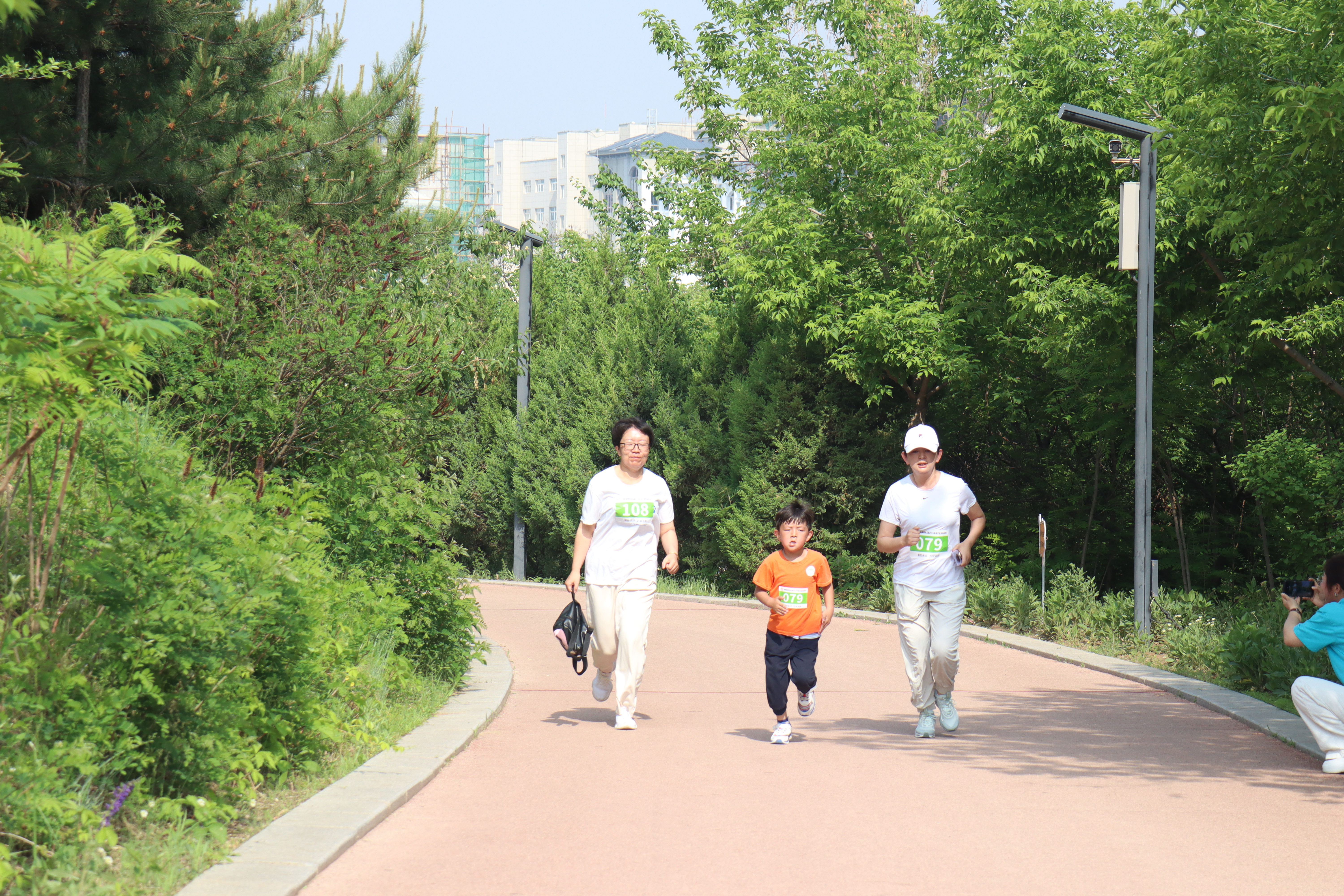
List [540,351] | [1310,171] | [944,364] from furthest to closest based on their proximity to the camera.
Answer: [540,351] < [944,364] < [1310,171]

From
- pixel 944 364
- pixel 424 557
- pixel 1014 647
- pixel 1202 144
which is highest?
pixel 1202 144

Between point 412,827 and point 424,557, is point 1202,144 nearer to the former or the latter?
point 424,557

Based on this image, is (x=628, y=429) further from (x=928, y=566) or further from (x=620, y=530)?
(x=928, y=566)

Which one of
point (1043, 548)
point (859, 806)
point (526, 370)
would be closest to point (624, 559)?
point (859, 806)

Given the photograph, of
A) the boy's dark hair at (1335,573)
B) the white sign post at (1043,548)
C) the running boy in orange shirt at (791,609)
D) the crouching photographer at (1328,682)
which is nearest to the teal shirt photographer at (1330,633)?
the crouching photographer at (1328,682)

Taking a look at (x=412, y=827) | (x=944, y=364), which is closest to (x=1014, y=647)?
(x=944, y=364)

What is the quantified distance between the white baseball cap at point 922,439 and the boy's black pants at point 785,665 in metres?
1.39

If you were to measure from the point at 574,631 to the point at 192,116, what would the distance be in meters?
5.99

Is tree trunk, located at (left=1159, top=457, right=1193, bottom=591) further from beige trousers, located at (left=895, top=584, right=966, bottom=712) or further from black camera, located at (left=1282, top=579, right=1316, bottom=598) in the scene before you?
beige trousers, located at (left=895, top=584, right=966, bottom=712)

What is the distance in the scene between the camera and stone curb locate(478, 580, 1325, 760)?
30.3ft

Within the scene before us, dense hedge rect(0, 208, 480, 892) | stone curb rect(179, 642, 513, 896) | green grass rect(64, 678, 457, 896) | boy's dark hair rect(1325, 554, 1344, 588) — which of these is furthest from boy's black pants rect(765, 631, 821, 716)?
boy's dark hair rect(1325, 554, 1344, 588)

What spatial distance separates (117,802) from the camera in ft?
17.2

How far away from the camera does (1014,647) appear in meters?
15.2

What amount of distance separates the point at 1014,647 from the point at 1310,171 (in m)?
6.63
